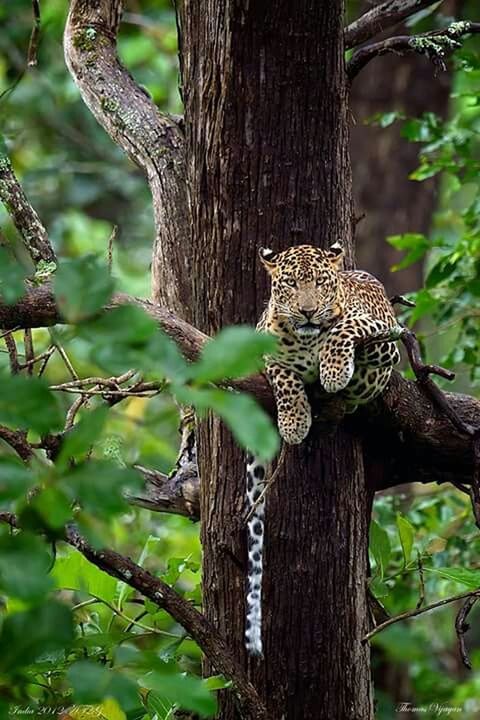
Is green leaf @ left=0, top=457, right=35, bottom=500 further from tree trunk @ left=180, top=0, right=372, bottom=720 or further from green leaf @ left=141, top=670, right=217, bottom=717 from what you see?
tree trunk @ left=180, top=0, right=372, bottom=720

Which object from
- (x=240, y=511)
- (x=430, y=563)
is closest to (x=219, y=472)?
(x=240, y=511)

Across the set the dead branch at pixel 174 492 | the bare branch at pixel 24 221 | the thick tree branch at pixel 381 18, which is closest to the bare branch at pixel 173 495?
the dead branch at pixel 174 492

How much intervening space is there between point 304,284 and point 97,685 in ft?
4.19

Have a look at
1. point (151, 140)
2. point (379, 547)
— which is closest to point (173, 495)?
point (379, 547)

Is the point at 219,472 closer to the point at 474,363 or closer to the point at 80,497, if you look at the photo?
the point at 474,363

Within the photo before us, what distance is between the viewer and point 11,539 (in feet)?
3.25

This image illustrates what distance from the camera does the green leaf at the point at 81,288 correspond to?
102cm

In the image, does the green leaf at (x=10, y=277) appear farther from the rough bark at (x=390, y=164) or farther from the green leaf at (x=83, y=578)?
the rough bark at (x=390, y=164)

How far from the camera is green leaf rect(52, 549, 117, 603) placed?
7.67 ft

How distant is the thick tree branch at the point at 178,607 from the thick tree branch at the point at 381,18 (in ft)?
4.18

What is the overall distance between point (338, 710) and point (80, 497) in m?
1.50

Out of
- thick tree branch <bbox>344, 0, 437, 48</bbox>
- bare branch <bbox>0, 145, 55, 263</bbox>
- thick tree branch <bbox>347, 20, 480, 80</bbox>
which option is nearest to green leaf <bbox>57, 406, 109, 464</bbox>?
bare branch <bbox>0, 145, 55, 263</bbox>

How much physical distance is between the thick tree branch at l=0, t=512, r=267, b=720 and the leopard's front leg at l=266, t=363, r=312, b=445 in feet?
1.34

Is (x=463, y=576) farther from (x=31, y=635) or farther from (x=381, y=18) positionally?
(x=31, y=635)
